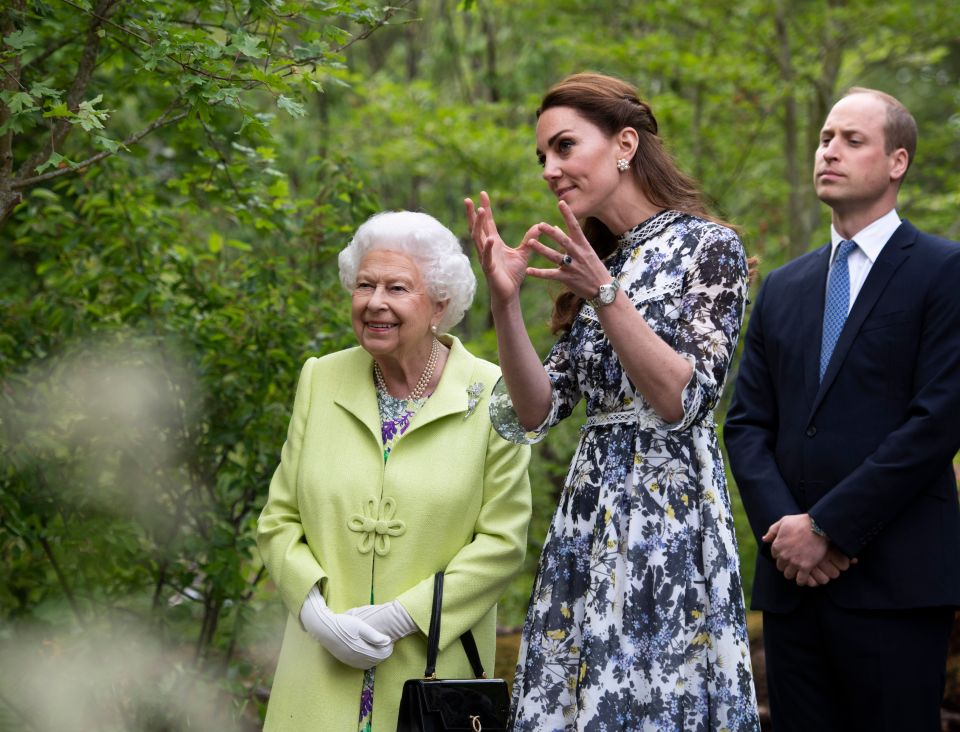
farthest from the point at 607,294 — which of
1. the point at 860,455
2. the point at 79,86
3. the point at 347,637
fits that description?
the point at 79,86

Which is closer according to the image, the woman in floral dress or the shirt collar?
the woman in floral dress

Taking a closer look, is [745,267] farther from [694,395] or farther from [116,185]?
[116,185]

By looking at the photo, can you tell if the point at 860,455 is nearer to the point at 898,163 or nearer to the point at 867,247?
the point at 867,247

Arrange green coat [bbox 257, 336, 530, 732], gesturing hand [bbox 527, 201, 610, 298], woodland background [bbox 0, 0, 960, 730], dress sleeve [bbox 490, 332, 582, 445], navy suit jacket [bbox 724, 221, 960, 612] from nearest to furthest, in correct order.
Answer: gesturing hand [bbox 527, 201, 610, 298]
navy suit jacket [bbox 724, 221, 960, 612]
dress sleeve [bbox 490, 332, 582, 445]
green coat [bbox 257, 336, 530, 732]
woodland background [bbox 0, 0, 960, 730]

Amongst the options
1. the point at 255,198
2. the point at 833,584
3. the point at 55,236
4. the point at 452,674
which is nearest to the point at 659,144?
the point at 833,584

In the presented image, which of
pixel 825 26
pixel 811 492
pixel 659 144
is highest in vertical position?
pixel 825 26

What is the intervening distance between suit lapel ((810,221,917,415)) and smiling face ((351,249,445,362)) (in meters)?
1.14

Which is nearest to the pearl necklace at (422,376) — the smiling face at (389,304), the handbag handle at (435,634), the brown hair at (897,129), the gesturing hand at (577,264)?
the smiling face at (389,304)

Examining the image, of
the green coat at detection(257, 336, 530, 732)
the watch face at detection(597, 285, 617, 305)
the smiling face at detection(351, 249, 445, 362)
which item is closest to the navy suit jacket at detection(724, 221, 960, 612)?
the green coat at detection(257, 336, 530, 732)

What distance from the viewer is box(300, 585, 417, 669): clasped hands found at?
3008 mm

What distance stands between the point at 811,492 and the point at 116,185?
305 cm

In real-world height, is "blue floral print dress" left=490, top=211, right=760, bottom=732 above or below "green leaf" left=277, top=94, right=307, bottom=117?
below

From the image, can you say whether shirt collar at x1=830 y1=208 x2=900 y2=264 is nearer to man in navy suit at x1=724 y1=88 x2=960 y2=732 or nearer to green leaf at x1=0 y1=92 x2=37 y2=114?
man in navy suit at x1=724 y1=88 x2=960 y2=732

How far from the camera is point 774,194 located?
9.59 m
